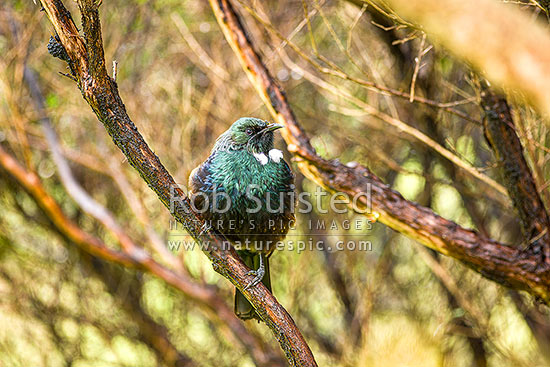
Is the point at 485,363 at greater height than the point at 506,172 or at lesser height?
lesser

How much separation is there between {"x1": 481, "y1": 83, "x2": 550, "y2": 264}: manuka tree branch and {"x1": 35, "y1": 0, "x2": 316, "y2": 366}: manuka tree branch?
1.34 m

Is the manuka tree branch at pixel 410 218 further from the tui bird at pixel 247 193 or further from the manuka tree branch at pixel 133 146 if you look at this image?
the manuka tree branch at pixel 133 146

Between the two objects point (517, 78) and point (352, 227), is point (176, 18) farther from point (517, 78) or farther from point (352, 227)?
point (517, 78)

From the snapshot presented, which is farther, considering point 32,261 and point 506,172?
point 32,261

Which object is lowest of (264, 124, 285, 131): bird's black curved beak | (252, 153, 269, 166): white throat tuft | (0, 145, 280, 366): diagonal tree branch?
(0, 145, 280, 366): diagonal tree branch

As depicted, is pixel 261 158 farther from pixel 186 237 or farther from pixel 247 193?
pixel 186 237

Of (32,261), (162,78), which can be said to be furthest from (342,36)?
(32,261)

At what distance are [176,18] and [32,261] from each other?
2931mm

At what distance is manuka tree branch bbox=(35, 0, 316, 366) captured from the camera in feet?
7.38

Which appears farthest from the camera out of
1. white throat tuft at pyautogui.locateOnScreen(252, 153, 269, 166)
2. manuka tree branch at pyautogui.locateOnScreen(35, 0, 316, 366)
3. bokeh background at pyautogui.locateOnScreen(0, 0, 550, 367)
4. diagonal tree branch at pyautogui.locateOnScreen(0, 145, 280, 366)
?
bokeh background at pyautogui.locateOnScreen(0, 0, 550, 367)

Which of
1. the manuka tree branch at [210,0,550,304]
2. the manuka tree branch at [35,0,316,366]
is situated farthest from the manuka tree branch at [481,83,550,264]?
the manuka tree branch at [35,0,316,366]

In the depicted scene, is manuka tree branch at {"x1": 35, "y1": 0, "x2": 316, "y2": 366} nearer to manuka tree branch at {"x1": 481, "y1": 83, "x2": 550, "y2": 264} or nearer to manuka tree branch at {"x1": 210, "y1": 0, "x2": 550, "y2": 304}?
manuka tree branch at {"x1": 210, "y1": 0, "x2": 550, "y2": 304}

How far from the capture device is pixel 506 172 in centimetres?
316

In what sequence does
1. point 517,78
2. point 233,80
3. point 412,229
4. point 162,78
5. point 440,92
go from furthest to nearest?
point 162,78
point 233,80
point 440,92
point 412,229
point 517,78
